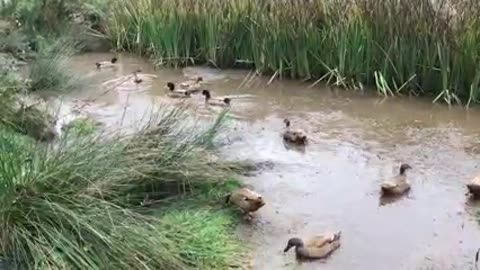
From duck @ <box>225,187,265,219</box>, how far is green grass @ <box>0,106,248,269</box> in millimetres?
92

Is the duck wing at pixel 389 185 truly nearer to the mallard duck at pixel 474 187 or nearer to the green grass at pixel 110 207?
the mallard duck at pixel 474 187

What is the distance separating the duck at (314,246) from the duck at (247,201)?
1.48 feet

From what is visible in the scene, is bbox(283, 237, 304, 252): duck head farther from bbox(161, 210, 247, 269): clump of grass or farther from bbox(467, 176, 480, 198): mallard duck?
bbox(467, 176, 480, 198): mallard duck

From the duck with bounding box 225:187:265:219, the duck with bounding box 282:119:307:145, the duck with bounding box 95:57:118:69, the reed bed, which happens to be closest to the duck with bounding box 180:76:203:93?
the reed bed

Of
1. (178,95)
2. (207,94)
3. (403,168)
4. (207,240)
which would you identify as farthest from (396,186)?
(178,95)

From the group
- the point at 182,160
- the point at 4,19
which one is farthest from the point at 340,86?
the point at 4,19

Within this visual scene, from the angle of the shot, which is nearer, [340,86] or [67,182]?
[67,182]

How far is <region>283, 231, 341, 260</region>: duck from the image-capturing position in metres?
4.20

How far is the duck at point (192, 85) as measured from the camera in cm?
856

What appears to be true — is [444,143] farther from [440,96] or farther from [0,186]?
[0,186]

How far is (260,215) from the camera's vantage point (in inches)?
189

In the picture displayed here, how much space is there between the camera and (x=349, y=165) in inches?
232

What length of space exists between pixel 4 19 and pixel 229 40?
374 cm

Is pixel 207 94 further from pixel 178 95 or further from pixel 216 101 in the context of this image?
pixel 178 95
